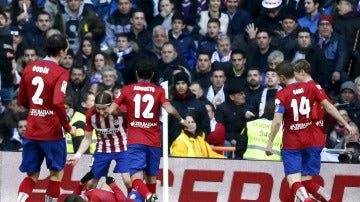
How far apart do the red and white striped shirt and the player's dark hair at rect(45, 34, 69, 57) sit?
1904 mm

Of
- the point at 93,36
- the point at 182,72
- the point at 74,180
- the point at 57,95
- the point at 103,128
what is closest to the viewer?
the point at 57,95

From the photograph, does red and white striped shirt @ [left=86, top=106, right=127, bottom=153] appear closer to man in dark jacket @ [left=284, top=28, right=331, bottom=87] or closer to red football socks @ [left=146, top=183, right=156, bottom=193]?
red football socks @ [left=146, top=183, right=156, bottom=193]

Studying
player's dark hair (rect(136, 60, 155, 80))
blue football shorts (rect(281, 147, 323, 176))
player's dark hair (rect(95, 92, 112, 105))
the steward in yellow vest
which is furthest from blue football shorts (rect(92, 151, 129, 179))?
blue football shorts (rect(281, 147, 323, 176))

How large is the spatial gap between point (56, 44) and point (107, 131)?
2.30 meters

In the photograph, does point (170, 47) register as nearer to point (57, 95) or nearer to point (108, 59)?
point (108, 59)

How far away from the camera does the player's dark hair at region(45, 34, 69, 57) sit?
67.0 feet

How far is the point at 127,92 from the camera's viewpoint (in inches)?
848

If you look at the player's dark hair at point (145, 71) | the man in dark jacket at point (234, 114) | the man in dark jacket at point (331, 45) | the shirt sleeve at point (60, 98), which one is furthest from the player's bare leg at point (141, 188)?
the man in dark jacket at point (331, 45)

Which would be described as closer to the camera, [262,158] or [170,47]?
[262,158]

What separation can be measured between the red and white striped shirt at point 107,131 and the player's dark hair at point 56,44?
190cm

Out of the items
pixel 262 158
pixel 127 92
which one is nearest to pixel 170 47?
pixel 262 158

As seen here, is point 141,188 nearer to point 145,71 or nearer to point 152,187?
point 152,187

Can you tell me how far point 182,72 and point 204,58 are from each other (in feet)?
3.61

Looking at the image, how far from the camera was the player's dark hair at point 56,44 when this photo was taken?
67.0 feet
